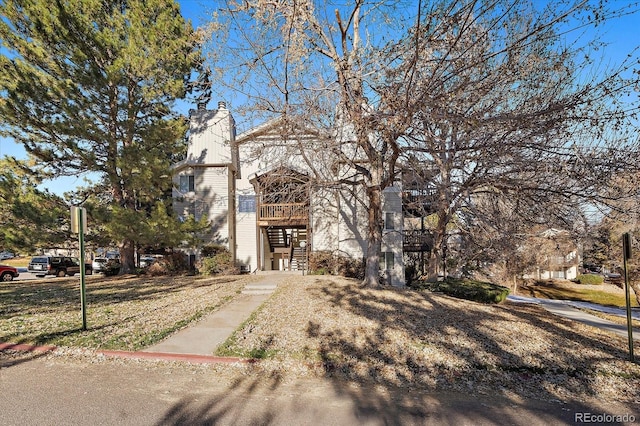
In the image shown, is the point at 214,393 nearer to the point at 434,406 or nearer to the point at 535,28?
the point at 434,406

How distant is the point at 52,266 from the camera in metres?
24.6

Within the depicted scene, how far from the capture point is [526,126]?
24.6 feet

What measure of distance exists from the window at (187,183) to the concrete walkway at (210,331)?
1082 cm

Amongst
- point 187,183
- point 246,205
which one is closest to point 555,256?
point 246,205

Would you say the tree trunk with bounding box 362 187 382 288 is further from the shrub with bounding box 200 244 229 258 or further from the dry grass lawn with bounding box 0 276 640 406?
the shrub with bounding box 200 244 229 258

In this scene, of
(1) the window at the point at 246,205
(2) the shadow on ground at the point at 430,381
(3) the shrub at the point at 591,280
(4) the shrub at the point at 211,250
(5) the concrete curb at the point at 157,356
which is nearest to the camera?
(2) the shadow on ground at the point at 430,381

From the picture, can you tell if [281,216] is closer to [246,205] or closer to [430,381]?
[246,205]

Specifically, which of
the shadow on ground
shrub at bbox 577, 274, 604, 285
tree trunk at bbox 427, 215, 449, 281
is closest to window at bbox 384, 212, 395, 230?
tree trunk at bbox 427, 215, 449, 281

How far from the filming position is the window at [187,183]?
19.4m

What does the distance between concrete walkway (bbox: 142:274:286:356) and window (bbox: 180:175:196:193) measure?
35.5 ft

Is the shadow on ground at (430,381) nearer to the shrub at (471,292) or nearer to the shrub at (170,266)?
the shrub at (471,292)

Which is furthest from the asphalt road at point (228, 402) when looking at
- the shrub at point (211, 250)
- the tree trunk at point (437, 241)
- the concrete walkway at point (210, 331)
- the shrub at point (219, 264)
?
the shrub at point (211, 250)

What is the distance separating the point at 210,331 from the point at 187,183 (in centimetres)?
1383

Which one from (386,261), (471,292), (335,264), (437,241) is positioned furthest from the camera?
(386,261)
